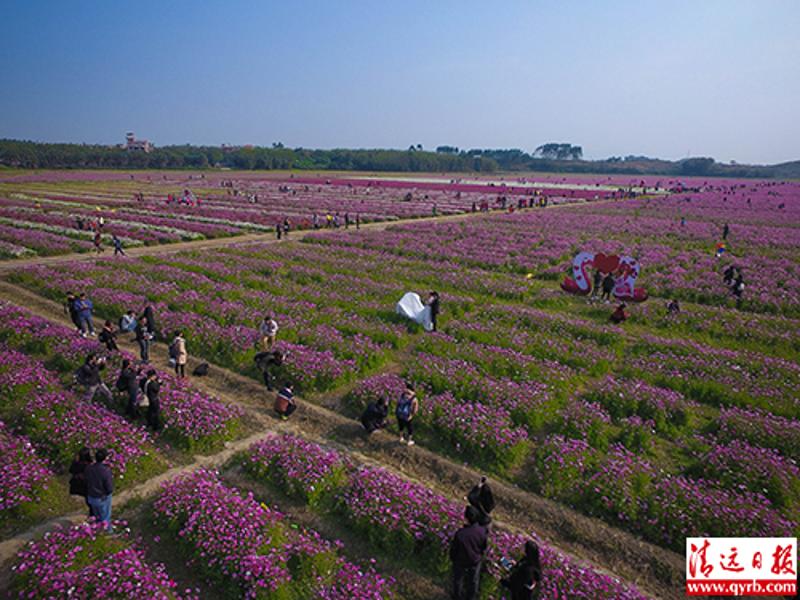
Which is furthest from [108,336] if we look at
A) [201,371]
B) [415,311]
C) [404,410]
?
[415,311]

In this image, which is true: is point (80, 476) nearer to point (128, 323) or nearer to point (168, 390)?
point (168, 390)

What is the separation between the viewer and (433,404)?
12383mm

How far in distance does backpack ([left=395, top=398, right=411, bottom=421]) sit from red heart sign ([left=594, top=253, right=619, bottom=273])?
16.6 metres

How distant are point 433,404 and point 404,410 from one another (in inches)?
59.8

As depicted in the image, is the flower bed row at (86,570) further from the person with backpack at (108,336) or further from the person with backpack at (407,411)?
the person with backpack at (108,336)

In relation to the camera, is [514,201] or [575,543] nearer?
[575,543]

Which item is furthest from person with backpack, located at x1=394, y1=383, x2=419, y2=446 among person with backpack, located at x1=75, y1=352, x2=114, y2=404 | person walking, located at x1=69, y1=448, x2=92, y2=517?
person with backpack, located at x1=75, y1=352, x2=114, y2=404

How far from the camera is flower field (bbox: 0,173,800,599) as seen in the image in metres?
8.16

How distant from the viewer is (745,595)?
7617mm

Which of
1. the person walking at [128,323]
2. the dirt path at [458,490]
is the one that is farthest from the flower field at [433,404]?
the person walking at [128,323]

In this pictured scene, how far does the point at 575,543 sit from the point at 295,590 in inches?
201

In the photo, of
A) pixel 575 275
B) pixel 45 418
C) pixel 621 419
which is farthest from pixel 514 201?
pixel 45 418

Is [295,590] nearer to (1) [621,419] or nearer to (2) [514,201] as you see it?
(1) [621,419]

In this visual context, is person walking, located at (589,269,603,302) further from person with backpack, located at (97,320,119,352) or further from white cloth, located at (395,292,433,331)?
person with backpack, located at (97,320,119,352)
